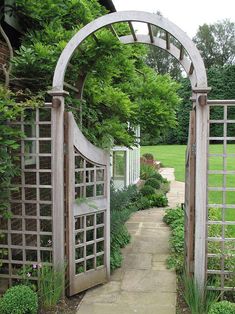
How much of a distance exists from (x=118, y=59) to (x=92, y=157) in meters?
1.45

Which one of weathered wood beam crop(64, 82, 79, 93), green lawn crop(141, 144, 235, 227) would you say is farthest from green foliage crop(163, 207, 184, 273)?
weathered wood beam crop(64, 82, 79, 93)

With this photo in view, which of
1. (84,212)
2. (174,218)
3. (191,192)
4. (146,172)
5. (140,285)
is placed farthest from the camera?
(146,172)

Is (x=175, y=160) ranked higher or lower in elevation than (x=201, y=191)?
lower

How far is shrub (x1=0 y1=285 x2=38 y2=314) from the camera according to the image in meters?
3.41

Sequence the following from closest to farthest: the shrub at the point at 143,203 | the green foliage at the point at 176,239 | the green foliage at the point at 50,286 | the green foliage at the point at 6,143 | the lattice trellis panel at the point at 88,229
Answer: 1. the green foliage at the point at 6,143
2. the green foliage at the point at 50,286
3. the lattice trellis panel at the point at 88,229
4. the green foliage at the point at 176,239
5. the shrub at the point at 143,203

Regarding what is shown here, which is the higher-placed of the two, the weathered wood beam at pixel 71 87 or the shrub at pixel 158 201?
the weathered wood beam at pixel 71 87

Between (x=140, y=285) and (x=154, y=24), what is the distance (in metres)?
2.85

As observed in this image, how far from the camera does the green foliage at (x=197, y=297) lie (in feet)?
11.8

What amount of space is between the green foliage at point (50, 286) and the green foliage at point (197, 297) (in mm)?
1254

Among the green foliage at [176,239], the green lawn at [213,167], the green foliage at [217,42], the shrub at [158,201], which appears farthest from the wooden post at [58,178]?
the green foliage at [217,42]

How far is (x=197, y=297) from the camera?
3656mm

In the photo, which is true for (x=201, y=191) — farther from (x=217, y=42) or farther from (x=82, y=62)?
(x=217, y=42)

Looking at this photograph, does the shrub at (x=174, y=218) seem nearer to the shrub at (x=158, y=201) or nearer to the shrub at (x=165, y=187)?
the shrub at (x=158, y=201)

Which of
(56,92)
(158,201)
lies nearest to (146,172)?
(158,201)
